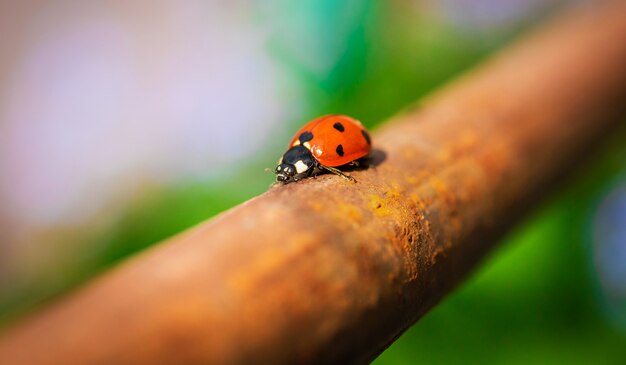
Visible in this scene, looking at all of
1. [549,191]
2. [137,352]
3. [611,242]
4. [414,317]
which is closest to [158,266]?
[137,352]

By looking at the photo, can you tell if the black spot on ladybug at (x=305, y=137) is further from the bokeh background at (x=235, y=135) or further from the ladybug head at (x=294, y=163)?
the bokeh background at (x=235, y=135)

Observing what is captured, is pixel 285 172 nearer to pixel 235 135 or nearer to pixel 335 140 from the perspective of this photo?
pixel 335 140

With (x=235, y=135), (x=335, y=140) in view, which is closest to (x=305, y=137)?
(x=335, y=140)

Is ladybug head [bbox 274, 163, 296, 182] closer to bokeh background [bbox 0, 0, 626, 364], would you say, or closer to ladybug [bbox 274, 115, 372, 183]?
ladybug [bbox 274, 115, 372, 183]

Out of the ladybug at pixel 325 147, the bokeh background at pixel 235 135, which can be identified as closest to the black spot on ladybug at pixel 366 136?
the ladybug at pixel 325 147

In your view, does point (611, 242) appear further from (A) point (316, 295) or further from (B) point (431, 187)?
(A) point (316, 295)

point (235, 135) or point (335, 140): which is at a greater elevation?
point (235, 135)

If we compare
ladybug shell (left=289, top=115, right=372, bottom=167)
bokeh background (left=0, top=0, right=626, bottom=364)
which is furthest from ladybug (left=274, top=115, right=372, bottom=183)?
bokeh background (left=0, top=0, right=626, bottom=364)
